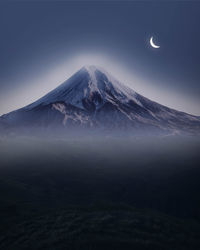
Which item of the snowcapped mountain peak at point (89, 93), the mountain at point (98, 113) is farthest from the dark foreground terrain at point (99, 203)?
the snowcapped mountain peak at point (89, 93)

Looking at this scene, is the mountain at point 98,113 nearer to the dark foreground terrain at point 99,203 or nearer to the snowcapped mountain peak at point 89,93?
the snowcapped mountain peak at point 89,93

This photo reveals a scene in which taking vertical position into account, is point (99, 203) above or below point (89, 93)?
below

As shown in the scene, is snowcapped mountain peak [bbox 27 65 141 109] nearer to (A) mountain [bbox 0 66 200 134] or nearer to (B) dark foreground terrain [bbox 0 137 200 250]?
(A) mountain [bbox 0 66 200 134]

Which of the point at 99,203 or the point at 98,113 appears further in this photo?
the point at 98,113

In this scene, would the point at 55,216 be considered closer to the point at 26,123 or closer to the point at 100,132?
the point at 100,132

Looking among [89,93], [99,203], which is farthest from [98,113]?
[99,203]

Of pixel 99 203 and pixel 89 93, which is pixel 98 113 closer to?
pixel 89 93

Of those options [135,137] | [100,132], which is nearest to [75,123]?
[100,132]

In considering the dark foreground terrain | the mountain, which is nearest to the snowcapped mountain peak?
the mountain
